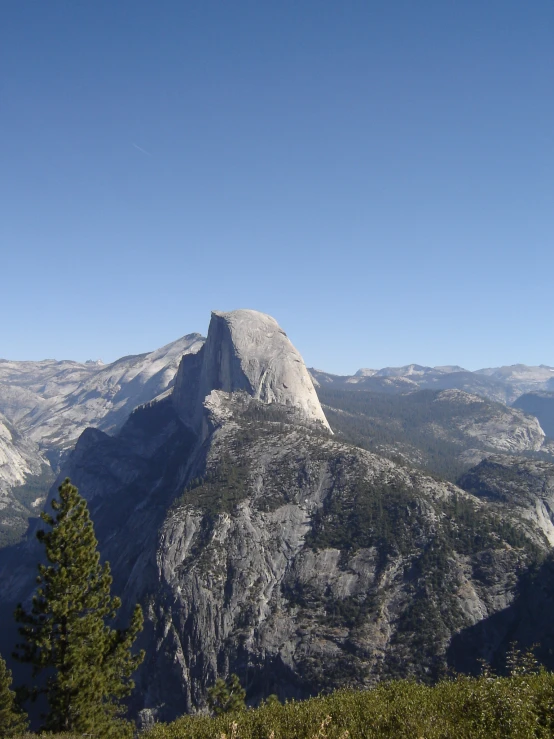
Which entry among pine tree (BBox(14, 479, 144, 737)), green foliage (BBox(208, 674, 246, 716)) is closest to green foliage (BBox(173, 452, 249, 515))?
green foliage (BBox(208, 674, 246, 716))

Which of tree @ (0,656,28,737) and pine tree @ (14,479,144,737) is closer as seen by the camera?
pine tree @ (14,479,144,737)

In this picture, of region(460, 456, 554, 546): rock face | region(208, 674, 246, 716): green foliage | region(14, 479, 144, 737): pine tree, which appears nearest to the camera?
region(14, 479, 144, 737): pine tree

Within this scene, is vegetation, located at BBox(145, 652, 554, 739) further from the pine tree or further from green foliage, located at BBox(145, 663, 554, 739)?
the pine tree

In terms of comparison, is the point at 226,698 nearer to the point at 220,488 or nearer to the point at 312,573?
the point at 312,573

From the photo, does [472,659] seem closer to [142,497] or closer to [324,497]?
[324,497]

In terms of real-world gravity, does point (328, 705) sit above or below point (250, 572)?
above

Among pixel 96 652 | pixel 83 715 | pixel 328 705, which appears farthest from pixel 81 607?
pixel 328 705
